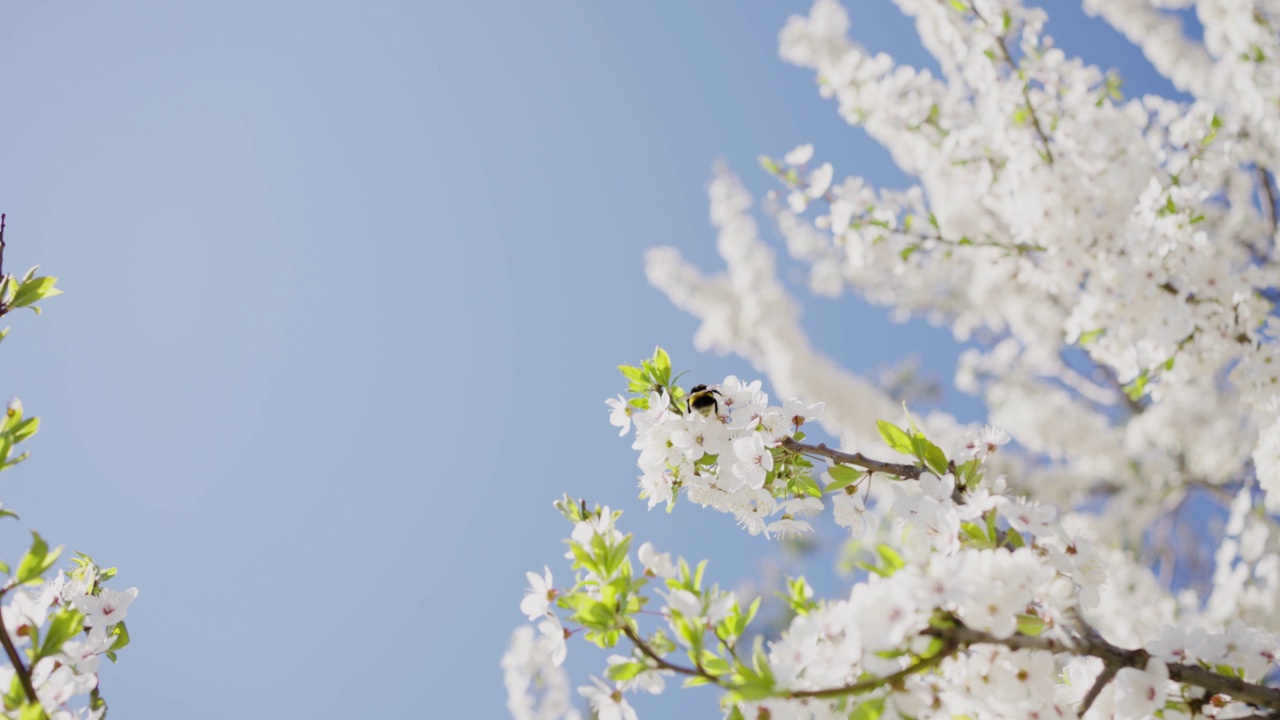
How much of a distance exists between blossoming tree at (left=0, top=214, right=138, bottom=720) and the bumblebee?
5.15 ft

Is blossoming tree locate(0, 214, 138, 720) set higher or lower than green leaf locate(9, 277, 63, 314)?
lower

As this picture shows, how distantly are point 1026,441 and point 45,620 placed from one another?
1196 cm

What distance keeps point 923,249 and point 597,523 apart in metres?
3.51

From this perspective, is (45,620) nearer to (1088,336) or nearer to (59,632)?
(59,632)

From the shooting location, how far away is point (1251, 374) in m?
3.22

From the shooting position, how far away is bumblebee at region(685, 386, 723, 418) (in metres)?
2.02

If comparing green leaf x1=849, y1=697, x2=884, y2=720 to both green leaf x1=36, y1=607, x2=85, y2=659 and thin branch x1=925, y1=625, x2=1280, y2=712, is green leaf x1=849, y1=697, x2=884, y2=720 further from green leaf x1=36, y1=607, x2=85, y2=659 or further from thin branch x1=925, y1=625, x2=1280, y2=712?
green leaf x1=36, y1=607, x2=85, y2=659

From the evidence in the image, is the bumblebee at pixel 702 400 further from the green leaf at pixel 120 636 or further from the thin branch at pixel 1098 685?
the green leaf at pixel 120 636

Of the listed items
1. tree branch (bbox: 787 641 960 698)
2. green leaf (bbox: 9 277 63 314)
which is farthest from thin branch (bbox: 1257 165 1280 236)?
green leaf (bbox: 9 277 63 314)

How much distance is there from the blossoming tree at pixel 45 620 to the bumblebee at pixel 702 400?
1.57 metres

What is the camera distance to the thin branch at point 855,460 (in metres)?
1.88

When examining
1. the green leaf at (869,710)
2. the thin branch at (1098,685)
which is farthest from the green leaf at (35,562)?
the thin branch at (1098,685)

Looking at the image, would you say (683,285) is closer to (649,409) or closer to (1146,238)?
(1146,238)

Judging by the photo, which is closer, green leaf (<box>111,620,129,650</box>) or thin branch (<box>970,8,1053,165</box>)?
green leaf (<box>111,620,129,650</box>)
